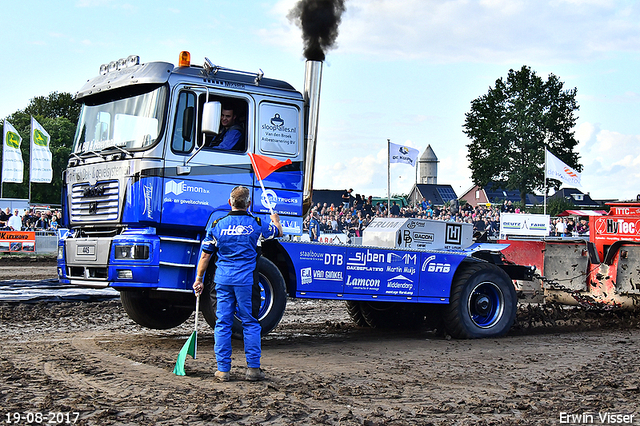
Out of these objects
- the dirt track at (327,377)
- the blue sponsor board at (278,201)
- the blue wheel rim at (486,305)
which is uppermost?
the blue sponsor board at (278,201)

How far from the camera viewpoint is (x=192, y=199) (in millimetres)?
8133

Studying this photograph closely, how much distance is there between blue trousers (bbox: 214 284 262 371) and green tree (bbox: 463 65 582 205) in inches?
2256

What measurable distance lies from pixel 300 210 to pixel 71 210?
279 cm

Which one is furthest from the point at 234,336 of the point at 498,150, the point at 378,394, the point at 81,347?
the point at 498,150

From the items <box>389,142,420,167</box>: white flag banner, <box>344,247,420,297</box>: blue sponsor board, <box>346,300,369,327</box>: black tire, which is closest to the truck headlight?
<box>344,247,420,297</box>: blue sponsor board

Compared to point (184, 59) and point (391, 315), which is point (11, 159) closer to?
point (391, 315)

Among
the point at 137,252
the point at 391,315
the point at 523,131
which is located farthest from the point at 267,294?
the point at 523,131

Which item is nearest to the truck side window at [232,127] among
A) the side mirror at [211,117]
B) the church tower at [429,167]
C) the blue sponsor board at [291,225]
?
the side mirror at [211,117]

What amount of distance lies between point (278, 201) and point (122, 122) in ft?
6.73

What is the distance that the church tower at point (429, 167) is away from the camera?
137 m

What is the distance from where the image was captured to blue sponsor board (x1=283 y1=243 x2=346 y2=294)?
27.7 ft

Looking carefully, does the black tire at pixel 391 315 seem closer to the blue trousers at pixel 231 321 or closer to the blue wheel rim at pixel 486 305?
the blue wheel rim at pixel 486 305

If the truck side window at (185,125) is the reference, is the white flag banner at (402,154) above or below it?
above

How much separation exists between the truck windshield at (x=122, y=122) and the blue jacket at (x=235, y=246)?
6.29 feet
